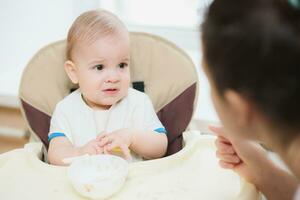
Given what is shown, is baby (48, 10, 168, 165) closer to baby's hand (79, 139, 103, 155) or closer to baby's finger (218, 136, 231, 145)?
baby's hand (79, 139, 103, 155)

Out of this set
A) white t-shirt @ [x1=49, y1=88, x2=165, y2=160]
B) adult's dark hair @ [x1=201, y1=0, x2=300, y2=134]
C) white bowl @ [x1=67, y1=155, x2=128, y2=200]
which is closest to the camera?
adult's dark hair @ [x1=201, y1=0, x2=300, y2=134]

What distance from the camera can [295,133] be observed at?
0.63 meters

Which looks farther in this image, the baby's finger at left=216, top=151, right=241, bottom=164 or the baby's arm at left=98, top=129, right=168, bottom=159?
the baby's arm at left=98, top=129, right=168, bottom=159

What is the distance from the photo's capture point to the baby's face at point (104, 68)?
3.64ft

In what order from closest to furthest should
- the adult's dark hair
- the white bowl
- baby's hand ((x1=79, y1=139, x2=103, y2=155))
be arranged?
the adult's dark hair → the white bowl → baby's hand ((x1=79, y1=139, x2=103, y2=155))

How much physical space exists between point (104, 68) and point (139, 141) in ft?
0.72

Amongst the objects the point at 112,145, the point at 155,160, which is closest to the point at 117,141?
the point at 112,145

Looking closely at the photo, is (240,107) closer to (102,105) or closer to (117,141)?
(117,141)

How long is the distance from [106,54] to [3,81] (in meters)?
0.82

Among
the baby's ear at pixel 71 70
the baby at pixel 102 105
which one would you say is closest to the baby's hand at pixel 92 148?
the baby at pixel 102 105

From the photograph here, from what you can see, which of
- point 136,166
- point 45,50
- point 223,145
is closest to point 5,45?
point 45,50

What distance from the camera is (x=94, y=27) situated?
111cm

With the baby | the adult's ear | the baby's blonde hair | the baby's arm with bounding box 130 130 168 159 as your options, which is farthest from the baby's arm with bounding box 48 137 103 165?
the adult's ear

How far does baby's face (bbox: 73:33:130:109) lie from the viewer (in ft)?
3.64
